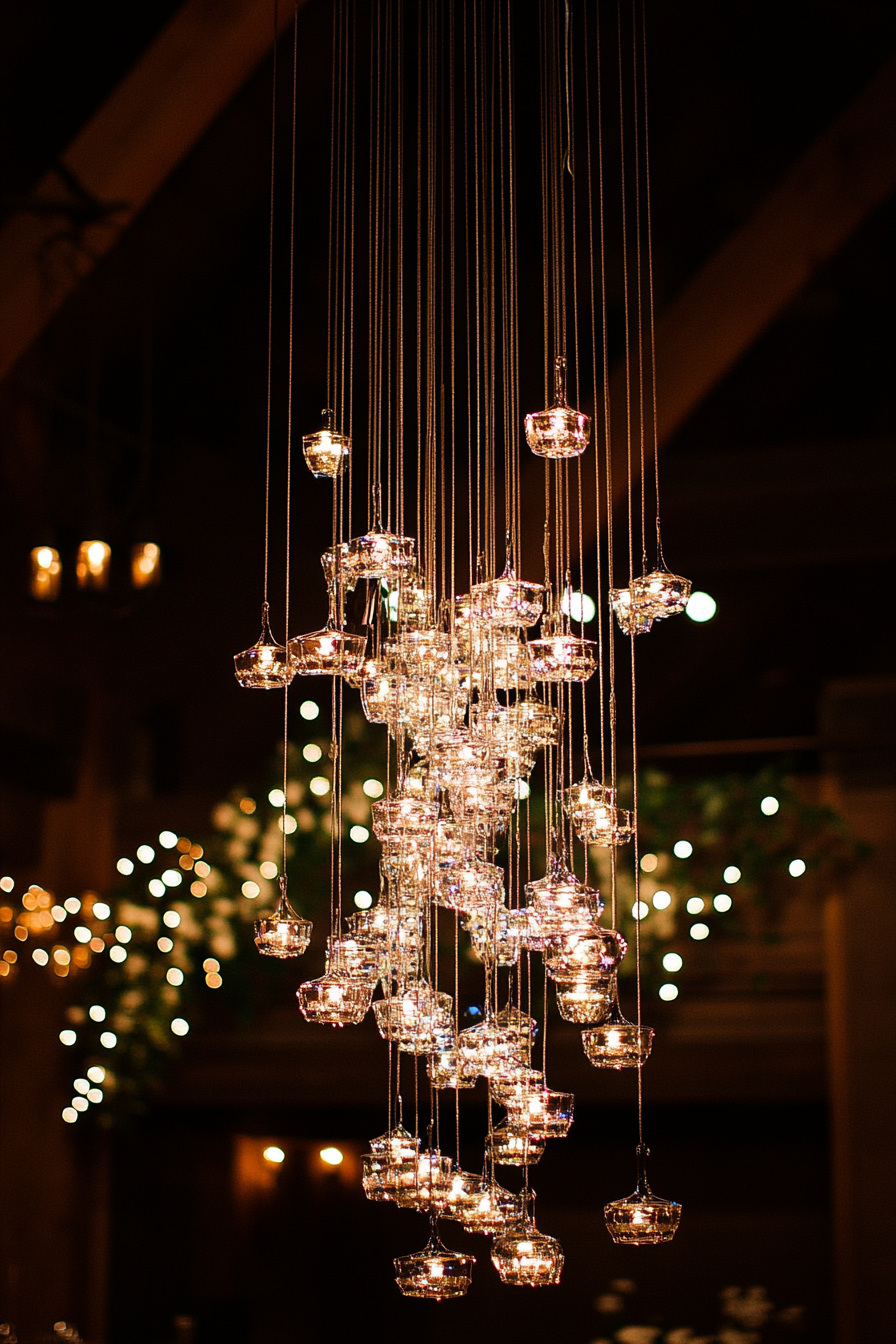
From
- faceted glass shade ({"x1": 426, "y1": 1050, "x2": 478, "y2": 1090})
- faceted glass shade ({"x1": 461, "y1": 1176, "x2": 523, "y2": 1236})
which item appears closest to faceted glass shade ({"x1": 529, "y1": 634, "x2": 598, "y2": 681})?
A: faceted glass shade ({"x1": 426, "y1": 1050, "x2": 478, "y2": 1090})

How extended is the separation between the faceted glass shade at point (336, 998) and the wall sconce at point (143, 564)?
Result: 258 cm

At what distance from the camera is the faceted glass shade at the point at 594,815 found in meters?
2.74

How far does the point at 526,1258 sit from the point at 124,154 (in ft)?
12.4

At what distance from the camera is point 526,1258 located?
2.61m

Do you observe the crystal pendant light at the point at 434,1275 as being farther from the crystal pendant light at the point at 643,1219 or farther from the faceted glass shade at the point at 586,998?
the faceted glass shade at the point at 586,998

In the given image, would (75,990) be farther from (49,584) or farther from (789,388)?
(789,388)

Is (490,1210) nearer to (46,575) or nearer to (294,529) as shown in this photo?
(46,575)

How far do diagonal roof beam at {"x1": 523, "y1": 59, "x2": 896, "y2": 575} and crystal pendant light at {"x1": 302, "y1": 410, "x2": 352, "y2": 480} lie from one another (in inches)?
97.1

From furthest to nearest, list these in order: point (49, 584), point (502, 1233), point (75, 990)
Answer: point (75, 990), point (49, 584), point (502, 1233)

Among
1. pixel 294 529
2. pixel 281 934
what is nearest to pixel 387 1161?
pixel 281 934

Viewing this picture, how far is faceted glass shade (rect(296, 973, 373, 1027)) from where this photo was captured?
2680 mm

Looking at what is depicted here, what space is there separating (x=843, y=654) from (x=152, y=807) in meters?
3.45

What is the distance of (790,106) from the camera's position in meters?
6.02

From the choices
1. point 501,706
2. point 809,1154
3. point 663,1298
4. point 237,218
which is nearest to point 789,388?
point 237,218
